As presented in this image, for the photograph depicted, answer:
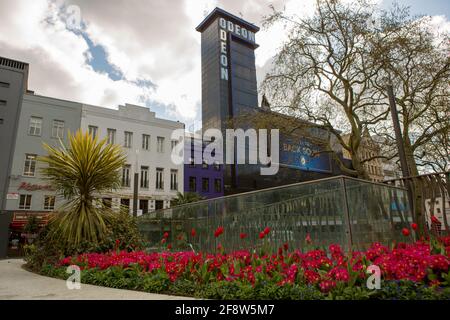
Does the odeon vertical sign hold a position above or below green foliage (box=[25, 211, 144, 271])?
above

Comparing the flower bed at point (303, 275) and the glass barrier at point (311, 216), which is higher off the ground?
the glass barrier at point (311, 216)

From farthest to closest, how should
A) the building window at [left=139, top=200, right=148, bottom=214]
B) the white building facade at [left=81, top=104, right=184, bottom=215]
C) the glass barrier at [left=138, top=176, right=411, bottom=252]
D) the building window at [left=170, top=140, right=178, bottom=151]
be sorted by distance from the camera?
the building window at [left=170, top=140, right=178, bottom=151]
the building window at [left=139, top=200, right=148, bottom=214]
the white building facade at [left=81, top=104, right=184, bottom=215]
the glass barrier at [left=138, top=176, right=411, bottom=252]

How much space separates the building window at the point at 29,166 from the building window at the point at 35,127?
1833mm

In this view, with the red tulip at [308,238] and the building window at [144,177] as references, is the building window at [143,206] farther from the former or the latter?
the red tulip at [308,238]

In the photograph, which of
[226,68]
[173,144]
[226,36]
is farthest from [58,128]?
[226,36]

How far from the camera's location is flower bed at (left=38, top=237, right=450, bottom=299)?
3.91m

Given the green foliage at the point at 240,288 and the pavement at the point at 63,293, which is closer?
the green foliage at the point at 240,288

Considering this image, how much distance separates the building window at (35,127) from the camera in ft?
75.8

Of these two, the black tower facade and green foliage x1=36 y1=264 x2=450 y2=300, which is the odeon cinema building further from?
green foliage x1=36 y1=264 x2=450 y2=300

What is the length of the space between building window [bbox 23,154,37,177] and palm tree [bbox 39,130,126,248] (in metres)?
15.0

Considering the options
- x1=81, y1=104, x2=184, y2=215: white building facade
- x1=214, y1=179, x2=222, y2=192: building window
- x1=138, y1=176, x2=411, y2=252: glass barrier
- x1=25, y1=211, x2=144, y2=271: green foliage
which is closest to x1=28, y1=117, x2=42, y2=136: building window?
x1=81, y1=104, x2=184, y2=215: white building facade

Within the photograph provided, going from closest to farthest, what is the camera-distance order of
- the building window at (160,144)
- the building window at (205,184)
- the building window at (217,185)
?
the building window at (160,144) → the building window at (205,184) → the building window at (217,185)

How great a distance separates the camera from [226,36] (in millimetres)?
58938

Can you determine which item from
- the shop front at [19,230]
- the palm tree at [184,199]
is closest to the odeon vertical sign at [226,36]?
the palm tree at [184,199]
